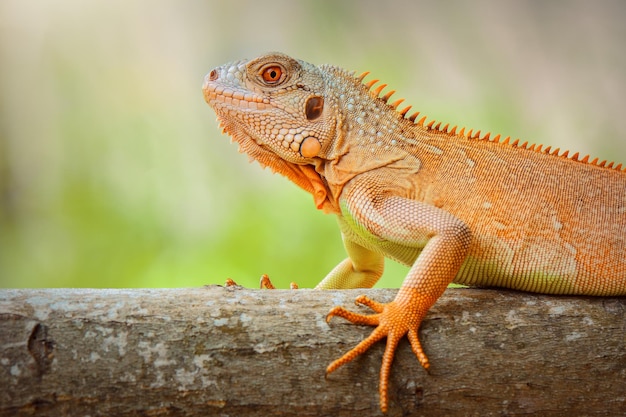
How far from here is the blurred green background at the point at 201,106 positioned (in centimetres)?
629

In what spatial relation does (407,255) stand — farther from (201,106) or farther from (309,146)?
(201,106)

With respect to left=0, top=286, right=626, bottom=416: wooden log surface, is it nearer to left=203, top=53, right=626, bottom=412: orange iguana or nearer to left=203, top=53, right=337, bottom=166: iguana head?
left=203, top=53, right=626, bottom=412: orange iguana

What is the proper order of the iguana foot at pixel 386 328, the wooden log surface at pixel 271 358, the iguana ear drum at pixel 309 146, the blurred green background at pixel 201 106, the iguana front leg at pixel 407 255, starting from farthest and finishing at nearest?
1. the blurred green background at pixel 201 106
2. the iguana ear drum at pixel 309 146
3. the iguana front leg at pixel 407 255
4. the iguana foot at pixel 386 328
5. the wooden log surface at pixel 271 358

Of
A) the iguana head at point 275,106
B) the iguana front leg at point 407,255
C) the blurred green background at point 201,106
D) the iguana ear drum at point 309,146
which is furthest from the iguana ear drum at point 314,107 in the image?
the blurred green background at point 201,106

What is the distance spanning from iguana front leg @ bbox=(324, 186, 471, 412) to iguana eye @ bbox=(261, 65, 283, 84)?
2.58 ft

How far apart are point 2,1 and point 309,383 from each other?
19.1 ft

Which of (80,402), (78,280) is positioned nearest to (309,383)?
(80,402)

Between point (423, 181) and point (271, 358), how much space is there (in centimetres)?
138

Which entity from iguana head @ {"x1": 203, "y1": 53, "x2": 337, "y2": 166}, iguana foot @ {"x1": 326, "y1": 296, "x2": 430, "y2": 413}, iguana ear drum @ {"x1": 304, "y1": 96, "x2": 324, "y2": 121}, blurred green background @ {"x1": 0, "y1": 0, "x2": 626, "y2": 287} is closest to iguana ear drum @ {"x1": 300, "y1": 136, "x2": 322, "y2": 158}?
iguana head @ {"x1": 203, "y1": 53, "x2": 337, "y2": 166}

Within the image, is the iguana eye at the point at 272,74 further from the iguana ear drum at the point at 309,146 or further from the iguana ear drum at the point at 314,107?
the iguana ear drum at the point at 309,146

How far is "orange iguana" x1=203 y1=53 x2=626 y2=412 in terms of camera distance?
10.7ft

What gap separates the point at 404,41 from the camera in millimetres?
6742

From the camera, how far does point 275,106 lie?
3.45 meters

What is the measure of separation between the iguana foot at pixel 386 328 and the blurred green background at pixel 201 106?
133 inches
